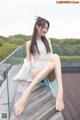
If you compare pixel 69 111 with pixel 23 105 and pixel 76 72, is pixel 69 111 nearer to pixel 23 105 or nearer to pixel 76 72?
pixel 23 105

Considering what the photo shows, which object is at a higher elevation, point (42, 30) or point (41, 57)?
point (42, 30)

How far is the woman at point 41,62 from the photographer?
14.6 ft

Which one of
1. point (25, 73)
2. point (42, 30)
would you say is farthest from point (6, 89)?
point (42, 30)

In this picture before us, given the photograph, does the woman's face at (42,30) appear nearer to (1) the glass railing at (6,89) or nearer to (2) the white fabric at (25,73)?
(2) the white fabric at (25,73)

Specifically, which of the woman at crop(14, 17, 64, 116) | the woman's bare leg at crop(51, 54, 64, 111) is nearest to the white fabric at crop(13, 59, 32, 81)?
the woman at crop(14, 17, 64, 116)

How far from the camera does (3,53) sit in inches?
684

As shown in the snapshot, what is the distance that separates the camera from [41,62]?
15.4ft

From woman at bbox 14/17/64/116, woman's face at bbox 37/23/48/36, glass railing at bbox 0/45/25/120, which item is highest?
woman's face at bbox 37/23/48/36

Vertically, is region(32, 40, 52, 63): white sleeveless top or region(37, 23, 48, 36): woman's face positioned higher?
region(37, 23, 48, 36): woman's face

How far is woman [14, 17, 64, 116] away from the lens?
4445mm

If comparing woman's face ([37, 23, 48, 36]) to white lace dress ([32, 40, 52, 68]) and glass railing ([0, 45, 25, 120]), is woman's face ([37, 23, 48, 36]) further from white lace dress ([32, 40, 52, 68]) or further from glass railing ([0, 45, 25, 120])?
glass railing ([0, 45, 25, 120])

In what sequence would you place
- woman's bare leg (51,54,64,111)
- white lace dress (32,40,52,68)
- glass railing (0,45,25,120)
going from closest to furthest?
1. woman's bare leg (51,54,64,111)
2. glass railing (0,45,25,120)
3. white lace dress (32,40,52,68)

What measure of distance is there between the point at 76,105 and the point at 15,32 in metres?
17.9

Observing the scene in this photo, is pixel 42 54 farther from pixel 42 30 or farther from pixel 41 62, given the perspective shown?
pixel 42 30
